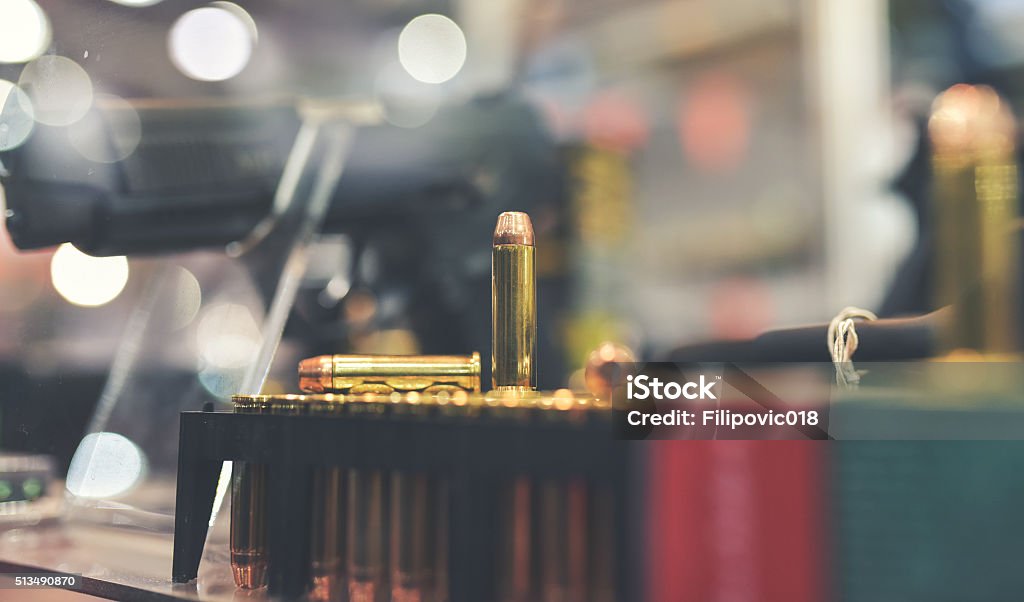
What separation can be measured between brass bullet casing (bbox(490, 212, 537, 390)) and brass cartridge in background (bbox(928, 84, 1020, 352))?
0.33 metres

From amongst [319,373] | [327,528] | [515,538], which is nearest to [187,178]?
[319,373]

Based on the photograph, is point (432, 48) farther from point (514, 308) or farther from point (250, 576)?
point (250, 576)

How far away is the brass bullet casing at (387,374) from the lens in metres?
0.61

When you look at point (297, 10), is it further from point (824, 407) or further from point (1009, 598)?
point (1009, 598)

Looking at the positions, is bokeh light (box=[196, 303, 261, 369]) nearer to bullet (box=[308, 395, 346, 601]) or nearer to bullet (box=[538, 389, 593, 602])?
bullet (box=[308, 395, 346, 601])

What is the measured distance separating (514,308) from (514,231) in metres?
0.07

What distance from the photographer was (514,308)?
25.8 inches

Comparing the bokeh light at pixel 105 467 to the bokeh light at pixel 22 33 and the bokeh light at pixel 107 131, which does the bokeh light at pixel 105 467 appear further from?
the bokeh light at pixel 22 33

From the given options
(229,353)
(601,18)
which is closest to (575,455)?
(229,353)

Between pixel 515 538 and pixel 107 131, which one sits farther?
pixel 107 131

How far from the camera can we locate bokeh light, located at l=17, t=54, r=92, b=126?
0.89 meters

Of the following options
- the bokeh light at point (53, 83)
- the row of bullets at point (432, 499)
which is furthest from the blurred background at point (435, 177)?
the row of bullets at point (432, 499)

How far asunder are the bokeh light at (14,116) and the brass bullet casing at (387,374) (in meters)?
0.52

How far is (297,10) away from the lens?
50.0 inches
